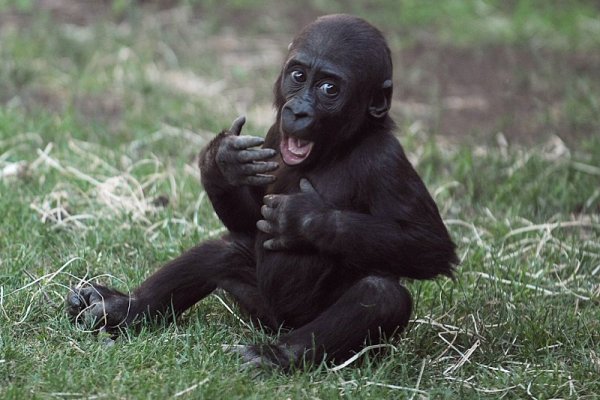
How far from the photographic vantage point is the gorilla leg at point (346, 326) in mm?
4562

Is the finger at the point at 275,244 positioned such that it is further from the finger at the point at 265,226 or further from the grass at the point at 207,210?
the grass at the point at 207,210

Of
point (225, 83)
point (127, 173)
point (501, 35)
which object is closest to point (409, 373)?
point (127, 173)

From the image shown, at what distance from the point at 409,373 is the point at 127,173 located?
9.66ft

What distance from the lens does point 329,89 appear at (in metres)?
4.71

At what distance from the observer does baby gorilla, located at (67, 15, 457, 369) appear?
4.59 meters

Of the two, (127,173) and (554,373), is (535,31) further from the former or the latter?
(554,373)

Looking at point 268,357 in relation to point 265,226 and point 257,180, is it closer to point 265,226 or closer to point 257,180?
point 265,226

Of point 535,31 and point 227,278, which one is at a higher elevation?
point 227,278

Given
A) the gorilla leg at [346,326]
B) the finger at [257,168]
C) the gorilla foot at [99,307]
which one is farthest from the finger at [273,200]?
the gorilla foot at [99,307]

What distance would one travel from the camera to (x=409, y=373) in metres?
4.71

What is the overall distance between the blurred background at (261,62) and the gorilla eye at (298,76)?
3610 millimetres

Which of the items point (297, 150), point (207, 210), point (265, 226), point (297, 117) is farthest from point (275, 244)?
point (207, 210)

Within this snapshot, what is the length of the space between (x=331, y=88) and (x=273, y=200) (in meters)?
0.53

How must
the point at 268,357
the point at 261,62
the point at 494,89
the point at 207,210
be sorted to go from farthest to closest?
1. the point at 261,62
2. the point at 494,89
3. the point at 207,210
4. the point at 268,357
